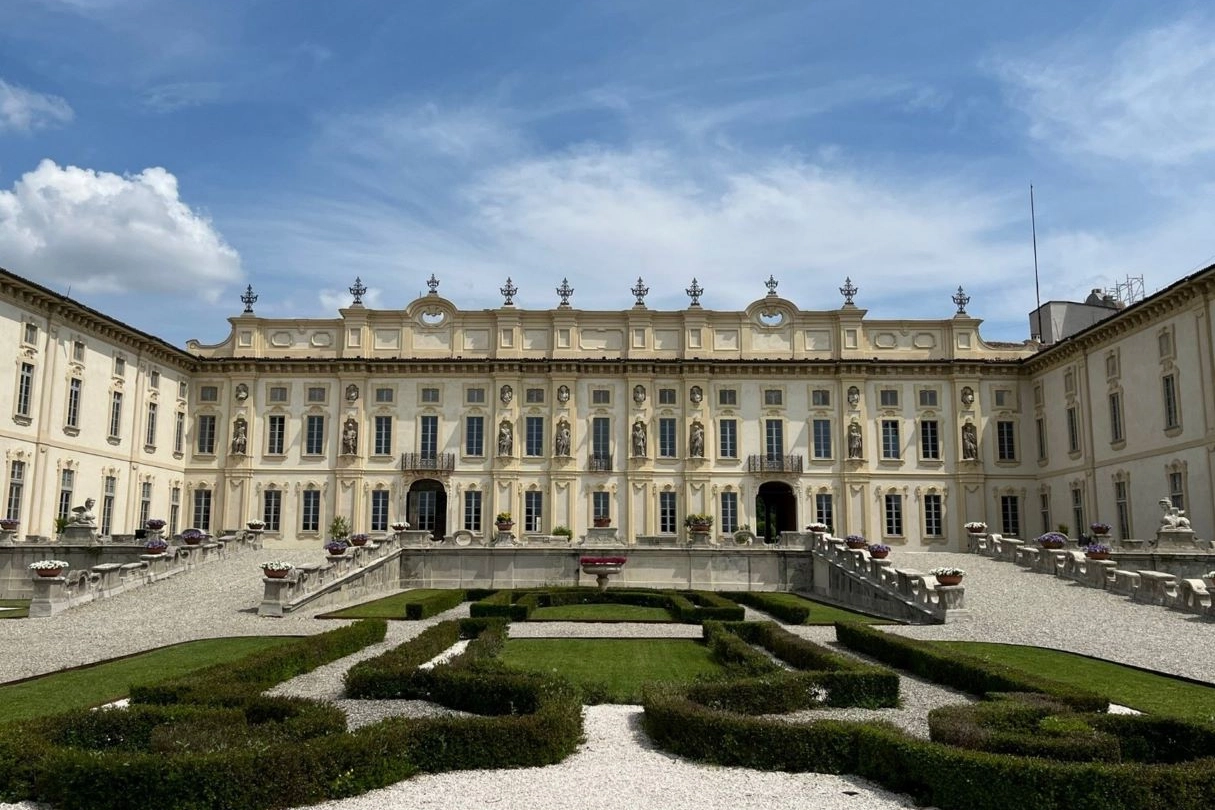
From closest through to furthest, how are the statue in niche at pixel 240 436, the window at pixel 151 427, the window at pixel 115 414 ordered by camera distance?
the window at pixel 115 414 < the window at pixel 151 427 < the statue in niche at pixel 240 436

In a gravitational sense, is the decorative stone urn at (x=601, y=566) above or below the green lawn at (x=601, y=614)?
above

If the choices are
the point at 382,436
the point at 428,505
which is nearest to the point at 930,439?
the point at 428,505

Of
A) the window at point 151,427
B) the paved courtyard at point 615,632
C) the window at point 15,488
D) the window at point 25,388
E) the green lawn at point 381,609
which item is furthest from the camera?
the window at point 151,427

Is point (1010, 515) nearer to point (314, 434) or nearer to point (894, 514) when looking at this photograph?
point (894, 514)

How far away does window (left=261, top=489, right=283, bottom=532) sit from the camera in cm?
4075

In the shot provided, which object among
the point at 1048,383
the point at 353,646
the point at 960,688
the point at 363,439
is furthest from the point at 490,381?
the point at 960,688

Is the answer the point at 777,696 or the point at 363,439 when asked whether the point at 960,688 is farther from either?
the point at 363,439

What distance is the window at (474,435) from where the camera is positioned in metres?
41.5

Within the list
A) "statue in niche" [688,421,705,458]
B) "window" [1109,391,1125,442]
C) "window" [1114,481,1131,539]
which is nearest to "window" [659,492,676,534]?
"statue in niche" [688,421,705,458]

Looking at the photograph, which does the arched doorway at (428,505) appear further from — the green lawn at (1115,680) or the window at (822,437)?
the green lawn at (1115,680)

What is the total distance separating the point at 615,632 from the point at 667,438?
2237 centimetres

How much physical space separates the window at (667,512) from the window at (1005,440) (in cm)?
1408

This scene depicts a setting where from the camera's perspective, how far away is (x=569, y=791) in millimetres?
8188

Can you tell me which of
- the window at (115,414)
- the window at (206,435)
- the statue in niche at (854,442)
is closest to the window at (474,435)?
the window at (206,435)
